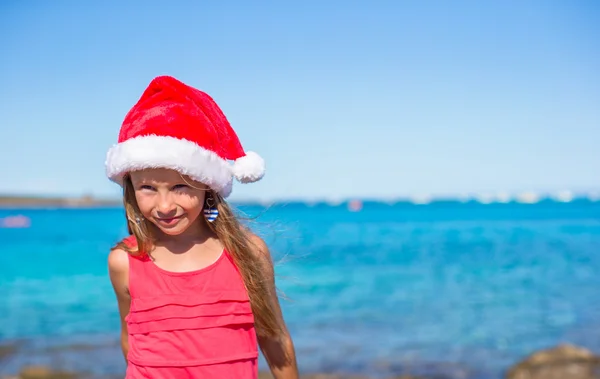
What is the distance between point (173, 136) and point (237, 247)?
50 cm

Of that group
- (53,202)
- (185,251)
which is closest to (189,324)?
(185,251)

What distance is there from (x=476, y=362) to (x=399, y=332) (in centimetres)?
155

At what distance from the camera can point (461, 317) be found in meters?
9.47

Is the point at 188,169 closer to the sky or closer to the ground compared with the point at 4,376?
closer to the sky

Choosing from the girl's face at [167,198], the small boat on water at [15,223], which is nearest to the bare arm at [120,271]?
the girl's face at [167,198]

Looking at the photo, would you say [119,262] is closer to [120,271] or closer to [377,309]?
[120,271]

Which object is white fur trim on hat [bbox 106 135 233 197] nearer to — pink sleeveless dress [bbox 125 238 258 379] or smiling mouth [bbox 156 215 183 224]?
smiling mouth [bbox 156 215 183 224]

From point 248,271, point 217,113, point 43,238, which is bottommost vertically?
point 248,271

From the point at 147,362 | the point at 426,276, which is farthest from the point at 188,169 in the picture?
the point at 426,276

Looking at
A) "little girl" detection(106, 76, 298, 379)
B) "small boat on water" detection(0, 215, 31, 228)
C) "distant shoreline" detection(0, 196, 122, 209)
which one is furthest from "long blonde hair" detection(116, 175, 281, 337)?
"distant shoreline" detection(0, 196, 122, 209)

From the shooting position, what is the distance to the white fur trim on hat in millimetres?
2217

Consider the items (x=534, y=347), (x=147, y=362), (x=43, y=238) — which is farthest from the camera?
(x=43, y=238)

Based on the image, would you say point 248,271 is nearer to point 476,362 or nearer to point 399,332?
point 476,362

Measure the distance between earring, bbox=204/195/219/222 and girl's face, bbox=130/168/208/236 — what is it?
11cm
